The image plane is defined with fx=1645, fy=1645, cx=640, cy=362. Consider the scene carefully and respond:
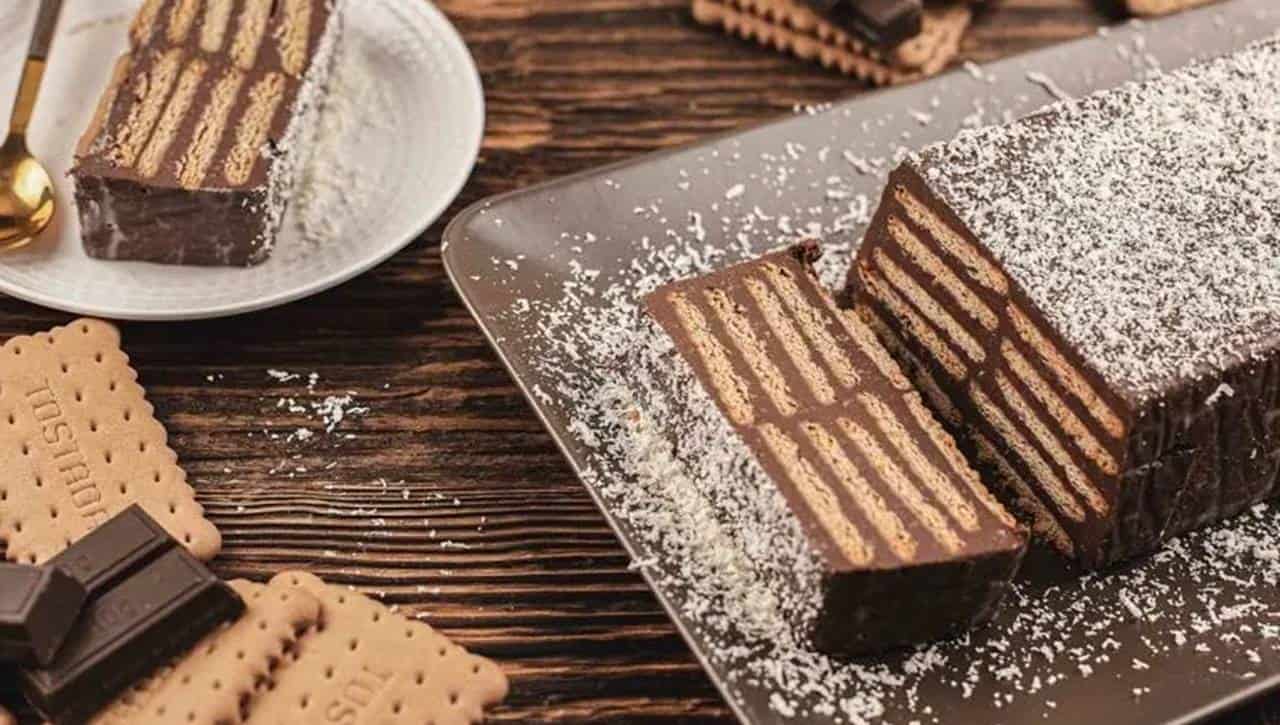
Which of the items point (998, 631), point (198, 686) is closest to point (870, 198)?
point (998, 631)

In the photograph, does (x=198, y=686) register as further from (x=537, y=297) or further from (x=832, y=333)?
(x=832, y=333)

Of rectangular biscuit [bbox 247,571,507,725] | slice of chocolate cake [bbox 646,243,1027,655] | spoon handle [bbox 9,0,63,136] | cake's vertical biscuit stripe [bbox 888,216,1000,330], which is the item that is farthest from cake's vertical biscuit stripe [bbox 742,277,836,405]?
spoon handle [bbox 9,0,63,136]

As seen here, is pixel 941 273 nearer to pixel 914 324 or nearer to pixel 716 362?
pixel 914 324

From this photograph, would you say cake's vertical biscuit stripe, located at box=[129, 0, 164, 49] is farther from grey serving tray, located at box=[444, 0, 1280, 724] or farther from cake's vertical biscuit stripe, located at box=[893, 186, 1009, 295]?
cake's vertical biscuit stripe, located at box=[893, 186, 1009, 295]

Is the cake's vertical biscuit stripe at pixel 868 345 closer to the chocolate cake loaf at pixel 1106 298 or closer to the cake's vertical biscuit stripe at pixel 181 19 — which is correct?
the chocolate cake loaf at pixel 1106 298

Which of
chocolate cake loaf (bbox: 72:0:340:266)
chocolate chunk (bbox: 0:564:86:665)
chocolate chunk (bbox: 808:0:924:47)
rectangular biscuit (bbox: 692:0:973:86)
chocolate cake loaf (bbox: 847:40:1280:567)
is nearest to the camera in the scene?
chocolate chunk (bbox: 0:564:86:665)

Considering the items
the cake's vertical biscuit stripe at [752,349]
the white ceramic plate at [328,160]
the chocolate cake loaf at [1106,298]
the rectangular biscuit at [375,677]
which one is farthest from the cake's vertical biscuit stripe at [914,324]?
the rectangular biscuit at [375,677]
